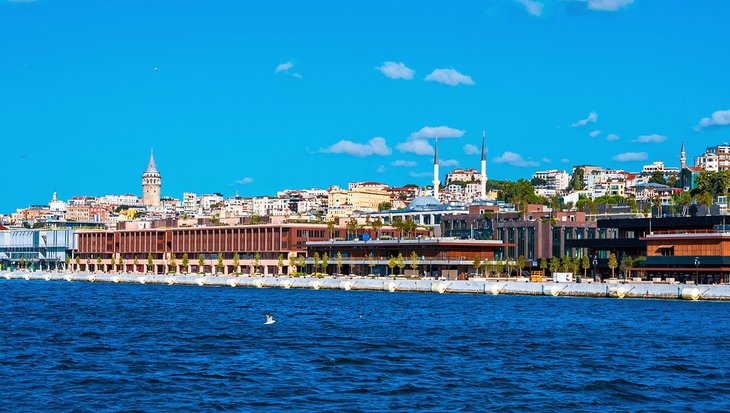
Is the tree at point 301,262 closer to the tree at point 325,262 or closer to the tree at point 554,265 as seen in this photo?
the tree at point 325,262

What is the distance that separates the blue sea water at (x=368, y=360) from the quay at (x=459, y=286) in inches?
613

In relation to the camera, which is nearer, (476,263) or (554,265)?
(554,265)

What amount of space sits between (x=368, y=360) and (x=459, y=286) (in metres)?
71.9

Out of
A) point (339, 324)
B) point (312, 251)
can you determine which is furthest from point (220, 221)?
point (339, 324)

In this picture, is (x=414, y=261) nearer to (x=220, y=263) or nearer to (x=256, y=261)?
(x=256, y=261)

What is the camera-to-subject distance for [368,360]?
162 ft

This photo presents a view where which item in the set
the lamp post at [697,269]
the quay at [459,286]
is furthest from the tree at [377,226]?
the lamp post at [697,269]

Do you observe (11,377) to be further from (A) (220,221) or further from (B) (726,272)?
(A) (220,221)

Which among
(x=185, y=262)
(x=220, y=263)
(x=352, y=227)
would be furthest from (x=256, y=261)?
(x=352, y=227)

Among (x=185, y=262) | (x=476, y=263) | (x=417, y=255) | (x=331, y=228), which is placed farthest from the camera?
(x=185, y=262)

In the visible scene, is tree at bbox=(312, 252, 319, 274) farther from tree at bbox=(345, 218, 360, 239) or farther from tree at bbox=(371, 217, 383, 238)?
tree at bbox=(371, 217, 383, 238)

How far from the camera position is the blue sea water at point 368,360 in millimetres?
38688

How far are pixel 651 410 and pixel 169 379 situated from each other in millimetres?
18048

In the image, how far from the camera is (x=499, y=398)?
39250 millimetres
